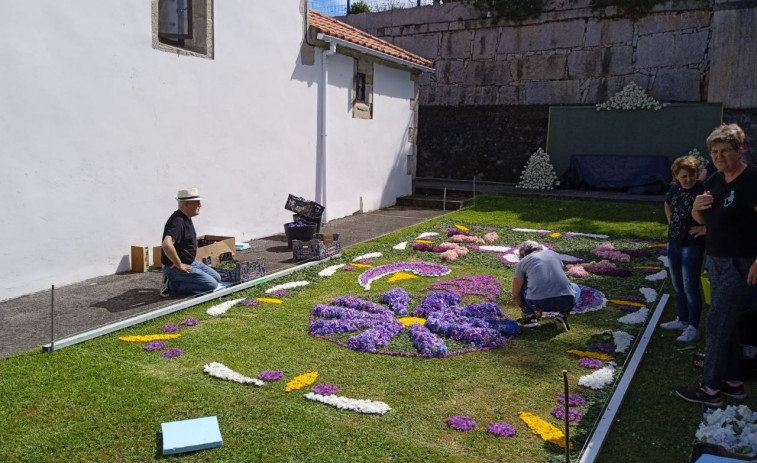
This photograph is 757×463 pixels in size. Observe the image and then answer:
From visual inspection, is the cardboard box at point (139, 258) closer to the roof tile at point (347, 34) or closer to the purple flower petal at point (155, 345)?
the purple flower petal at point (155, 345)

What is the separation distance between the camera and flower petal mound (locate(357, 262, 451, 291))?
8.85 m

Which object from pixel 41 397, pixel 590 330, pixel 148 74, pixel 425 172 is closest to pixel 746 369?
pixel 590 330

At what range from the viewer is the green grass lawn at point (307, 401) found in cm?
413

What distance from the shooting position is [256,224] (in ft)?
38.5

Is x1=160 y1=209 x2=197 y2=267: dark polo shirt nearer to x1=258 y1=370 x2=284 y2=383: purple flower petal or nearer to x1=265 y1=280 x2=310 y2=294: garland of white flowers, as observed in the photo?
x1=265 y1=280 x2=310 y2=294: garland of white flowers

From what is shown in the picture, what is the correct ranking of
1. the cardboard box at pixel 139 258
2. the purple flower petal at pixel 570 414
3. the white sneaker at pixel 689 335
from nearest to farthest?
the purple flower petal at pixel 570 414
the white sneaker at pixel 689 335
the cardboard box at pixel 139 258

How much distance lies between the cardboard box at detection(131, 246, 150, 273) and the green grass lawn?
89.1 inches

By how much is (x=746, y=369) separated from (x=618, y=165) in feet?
44.6

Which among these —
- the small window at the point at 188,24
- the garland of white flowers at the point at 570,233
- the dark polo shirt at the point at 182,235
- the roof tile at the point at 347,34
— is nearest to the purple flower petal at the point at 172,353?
the dark polo shirt at the point at 182,235

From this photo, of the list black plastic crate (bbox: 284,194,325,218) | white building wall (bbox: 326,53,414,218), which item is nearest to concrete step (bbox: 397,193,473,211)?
white building wall (bbox: 326,53,414,218)

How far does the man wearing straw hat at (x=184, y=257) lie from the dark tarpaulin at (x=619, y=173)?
13.4 meters

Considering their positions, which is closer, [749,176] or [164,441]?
[164,441]

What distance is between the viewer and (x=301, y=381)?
520cm

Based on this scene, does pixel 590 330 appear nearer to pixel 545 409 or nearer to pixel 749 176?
pixel 545 409
